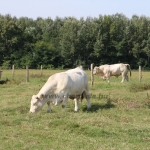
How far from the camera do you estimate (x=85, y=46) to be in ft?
198

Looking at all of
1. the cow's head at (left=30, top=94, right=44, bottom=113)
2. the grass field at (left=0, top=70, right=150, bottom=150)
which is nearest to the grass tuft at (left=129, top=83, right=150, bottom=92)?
the grass field at (left=0, top=70, right=150, bottom=150)

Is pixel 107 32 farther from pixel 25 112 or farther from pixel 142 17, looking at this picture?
pixel 25 112

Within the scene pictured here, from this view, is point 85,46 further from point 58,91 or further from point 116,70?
point 58,91

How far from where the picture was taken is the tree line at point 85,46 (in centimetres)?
6019

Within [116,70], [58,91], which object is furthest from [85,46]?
[58,91]

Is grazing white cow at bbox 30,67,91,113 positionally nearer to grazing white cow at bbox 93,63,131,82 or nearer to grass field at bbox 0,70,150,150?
grass field at bbox 0,70,150,150

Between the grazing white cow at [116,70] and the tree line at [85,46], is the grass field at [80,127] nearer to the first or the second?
the grazing white cow at [116,70]

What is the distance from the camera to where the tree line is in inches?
2370

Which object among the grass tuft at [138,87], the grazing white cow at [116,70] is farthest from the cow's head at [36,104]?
the grazing white cow at [116,70]

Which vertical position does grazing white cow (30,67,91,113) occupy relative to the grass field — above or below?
above

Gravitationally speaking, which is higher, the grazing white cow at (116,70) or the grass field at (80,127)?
the grazing white cow at (116,70)

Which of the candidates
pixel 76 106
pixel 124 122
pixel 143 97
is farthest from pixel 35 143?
pixel 143 97

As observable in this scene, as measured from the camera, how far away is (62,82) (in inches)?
493

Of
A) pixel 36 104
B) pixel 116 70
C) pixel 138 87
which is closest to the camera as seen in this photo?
pixel 36 104
